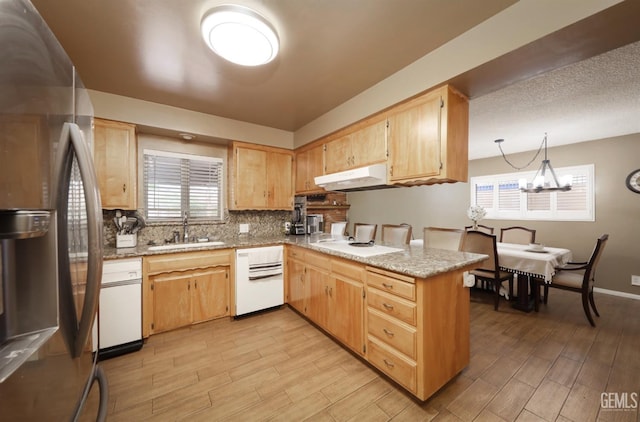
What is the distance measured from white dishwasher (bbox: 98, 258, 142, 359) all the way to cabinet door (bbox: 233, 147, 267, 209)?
4.32ft

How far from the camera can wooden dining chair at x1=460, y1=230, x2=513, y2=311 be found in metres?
3.04

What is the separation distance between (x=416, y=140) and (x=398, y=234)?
155 cm

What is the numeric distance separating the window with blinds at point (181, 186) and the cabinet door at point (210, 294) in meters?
0.92

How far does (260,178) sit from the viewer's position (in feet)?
10.8

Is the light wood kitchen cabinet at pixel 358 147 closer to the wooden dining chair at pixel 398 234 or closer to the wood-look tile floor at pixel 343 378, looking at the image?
the wooden dining chair at pixel 398 234

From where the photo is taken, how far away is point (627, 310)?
303 centimetres

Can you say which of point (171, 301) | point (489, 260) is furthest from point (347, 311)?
point (489, 260)

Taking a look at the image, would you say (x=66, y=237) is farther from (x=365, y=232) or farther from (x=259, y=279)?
(x=365, y=232)

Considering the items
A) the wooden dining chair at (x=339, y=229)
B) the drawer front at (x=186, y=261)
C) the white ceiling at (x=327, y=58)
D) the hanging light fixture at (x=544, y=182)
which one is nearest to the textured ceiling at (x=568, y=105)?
the white ceiling at (x=327, y=58)

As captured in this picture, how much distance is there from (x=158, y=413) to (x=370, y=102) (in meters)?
2.93

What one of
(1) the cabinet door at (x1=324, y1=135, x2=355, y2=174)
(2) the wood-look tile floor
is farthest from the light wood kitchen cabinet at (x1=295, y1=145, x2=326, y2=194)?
(2) the wood-look tile floor

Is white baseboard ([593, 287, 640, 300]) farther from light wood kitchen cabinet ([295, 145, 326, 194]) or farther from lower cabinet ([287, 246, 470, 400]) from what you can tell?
light wood kitchen cabinet ([295, 145, 326, 194])

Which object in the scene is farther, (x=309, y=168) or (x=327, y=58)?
(x=309, y=168)

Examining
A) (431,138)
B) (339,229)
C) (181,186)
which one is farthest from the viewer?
(339,229)
